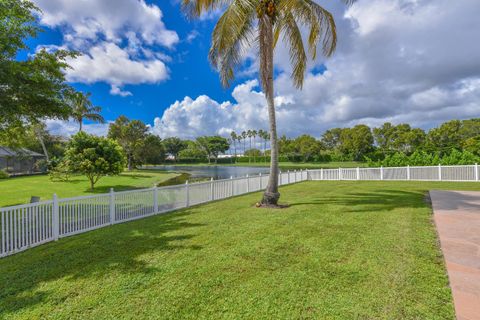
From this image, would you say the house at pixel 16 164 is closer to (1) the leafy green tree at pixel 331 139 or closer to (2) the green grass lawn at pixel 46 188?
(2) the green grass lawn at pixel 46 188

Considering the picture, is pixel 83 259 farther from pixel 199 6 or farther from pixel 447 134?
pixel 447 134

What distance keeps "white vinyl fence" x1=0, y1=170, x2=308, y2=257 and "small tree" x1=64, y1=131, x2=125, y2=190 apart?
7.07 m

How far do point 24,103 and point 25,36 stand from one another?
1.72 metres

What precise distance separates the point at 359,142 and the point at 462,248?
4966 centimetres

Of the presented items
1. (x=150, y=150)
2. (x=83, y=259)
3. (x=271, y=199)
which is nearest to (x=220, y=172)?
(x=150, y=150)

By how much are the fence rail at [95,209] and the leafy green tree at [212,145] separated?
68830 mm

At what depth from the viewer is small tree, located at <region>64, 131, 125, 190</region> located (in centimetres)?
1320

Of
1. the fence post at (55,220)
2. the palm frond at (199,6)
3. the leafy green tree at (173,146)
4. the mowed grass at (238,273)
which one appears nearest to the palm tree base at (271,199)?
the mowed grass at (238,273)

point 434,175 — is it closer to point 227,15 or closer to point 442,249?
point 442,249

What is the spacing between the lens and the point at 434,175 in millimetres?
14055

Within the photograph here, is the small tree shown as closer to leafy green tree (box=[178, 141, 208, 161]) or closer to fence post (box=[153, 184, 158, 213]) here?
fence post (box=[153, 184, 158, 213])

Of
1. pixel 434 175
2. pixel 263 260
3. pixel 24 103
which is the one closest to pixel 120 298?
pixel 263 260

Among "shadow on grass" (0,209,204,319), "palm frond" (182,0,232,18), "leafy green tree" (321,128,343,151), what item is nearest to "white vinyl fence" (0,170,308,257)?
"shadow on grass" (0,209,204,319)

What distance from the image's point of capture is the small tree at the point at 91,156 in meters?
13.2
